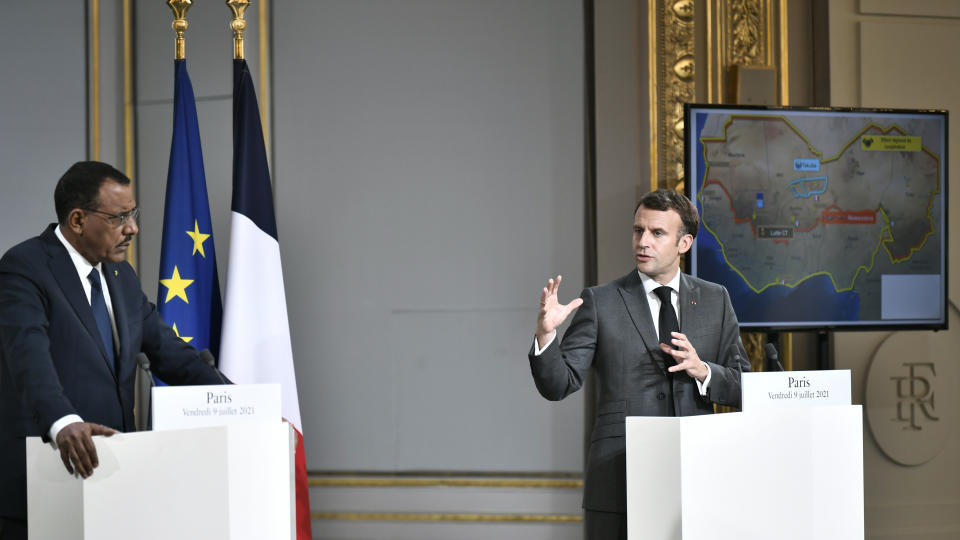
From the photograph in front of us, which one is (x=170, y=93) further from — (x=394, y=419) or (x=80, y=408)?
(x=80, y=408)

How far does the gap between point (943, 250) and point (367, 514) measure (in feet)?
9.07

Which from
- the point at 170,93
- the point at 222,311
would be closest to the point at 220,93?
the point at 170,93

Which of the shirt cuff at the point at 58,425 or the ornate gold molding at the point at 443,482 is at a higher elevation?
the shirt cuff at the point at 58,425

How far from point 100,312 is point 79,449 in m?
0.69

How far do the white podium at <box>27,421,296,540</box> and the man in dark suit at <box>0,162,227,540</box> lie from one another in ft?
0.85

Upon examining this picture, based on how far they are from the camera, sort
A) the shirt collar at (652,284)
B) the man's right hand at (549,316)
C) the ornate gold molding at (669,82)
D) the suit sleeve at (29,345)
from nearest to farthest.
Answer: the suit sleeve at (29,345) < the man's right hand at (549,316) < the shirt collar at (652,284) < the ornate gold molding at (669,82)

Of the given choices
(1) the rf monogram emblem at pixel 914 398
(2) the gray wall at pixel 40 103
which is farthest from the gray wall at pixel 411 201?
(1) the rf monogram emblem at pixel 914 398

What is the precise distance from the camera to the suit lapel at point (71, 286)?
2291 mm

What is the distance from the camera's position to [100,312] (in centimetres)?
239

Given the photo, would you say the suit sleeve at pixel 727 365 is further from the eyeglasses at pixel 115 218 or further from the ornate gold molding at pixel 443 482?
the ornate gold molding at pixel 443 482

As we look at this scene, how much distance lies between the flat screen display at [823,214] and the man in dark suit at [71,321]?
214 centimetres

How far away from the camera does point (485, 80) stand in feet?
14.2

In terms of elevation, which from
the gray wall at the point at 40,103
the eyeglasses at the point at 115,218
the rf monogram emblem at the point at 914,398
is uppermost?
the gray wall at the point at 40,103

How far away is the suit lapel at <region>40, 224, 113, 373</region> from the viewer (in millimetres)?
2291
